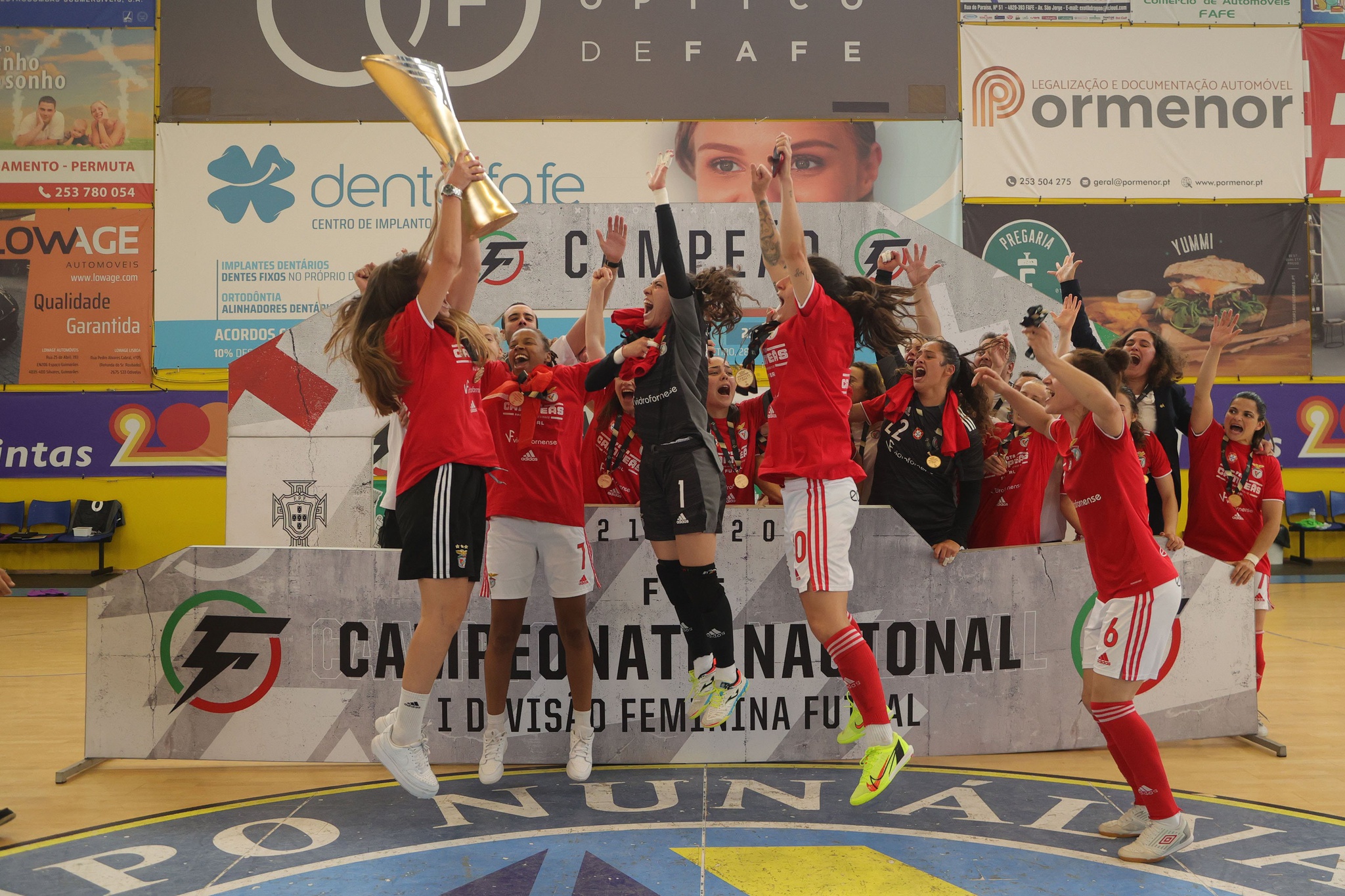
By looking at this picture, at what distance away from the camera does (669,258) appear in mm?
4059

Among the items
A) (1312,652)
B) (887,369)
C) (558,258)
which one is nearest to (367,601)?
(558,258)

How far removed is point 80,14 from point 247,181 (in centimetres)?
284

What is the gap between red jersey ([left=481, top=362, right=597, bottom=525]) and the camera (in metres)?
4.32

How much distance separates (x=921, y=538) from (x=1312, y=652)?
4.48 m

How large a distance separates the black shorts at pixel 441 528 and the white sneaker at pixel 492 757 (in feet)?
3.55

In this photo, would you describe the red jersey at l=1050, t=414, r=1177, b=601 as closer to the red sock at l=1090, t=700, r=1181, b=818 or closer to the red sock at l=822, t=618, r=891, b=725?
the red sock at l=1090, t=700, r=1181, b=818

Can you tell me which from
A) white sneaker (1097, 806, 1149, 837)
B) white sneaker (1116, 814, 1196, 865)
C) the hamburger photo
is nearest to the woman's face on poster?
the hamburger photo

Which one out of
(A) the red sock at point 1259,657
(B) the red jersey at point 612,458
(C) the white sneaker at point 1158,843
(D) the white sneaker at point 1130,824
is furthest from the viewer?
(A) the red sock at point 1259,657

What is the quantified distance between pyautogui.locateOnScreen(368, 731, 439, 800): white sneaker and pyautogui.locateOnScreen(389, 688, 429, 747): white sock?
0.02 metres

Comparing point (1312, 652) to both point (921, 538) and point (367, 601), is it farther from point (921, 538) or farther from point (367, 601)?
point (367, 601)

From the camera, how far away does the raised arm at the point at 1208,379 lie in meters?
5.19

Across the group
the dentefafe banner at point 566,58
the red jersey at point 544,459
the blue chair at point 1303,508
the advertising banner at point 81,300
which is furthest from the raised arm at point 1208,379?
the advertising banner at point 81,300

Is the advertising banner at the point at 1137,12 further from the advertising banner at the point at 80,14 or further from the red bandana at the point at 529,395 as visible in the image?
the advertising banner at the point at 80,14

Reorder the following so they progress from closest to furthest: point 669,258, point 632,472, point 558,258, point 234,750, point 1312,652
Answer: point 669,258 → point 234,750 → point 632,472 → point 558,258 → point 1312,652
